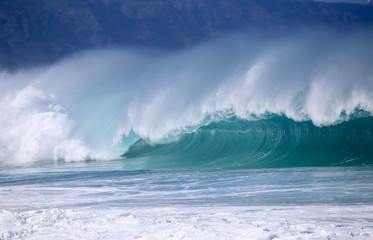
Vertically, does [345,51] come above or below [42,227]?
above

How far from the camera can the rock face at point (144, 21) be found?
36625 millimetres

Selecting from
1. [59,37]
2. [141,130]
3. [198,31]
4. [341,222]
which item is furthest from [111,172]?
[198,31]

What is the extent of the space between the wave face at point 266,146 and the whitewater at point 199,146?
0.04 meters

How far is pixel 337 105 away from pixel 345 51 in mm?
2236

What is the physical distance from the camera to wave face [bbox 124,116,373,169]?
10.4m

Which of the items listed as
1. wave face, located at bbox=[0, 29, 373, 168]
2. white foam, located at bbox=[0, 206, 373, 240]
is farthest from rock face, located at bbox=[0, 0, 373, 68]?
white foam, located at bbox=[0, 206, 373, 240]

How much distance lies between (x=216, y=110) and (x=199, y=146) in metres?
1.31

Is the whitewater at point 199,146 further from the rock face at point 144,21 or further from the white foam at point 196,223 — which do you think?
the rock face at point 144,21

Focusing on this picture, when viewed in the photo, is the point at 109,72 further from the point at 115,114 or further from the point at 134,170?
the point at 134,170

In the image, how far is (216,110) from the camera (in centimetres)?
1338

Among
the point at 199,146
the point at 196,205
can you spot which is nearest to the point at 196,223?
the point at 196,205

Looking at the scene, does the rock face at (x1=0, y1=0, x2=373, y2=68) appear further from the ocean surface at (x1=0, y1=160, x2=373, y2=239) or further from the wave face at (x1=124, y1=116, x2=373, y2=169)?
the ocean surface at (x1=0, y1=160, x2=373, y2=239)

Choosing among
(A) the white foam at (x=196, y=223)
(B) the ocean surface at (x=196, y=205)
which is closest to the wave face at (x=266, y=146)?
(B) the ocean surface at (x=196, y=205)

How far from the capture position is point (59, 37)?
37.3 metres
